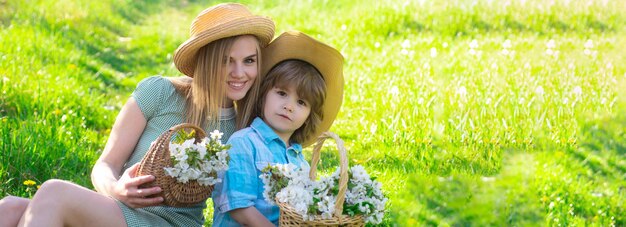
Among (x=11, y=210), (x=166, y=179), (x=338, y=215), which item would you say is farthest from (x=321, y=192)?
(x=11, y=210)

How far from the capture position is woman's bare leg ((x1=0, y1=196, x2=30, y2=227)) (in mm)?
3434

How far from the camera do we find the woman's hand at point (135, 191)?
131 inches

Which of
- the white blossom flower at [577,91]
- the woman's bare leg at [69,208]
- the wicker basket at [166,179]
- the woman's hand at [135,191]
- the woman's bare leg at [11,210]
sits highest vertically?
the white blossom flower at [577,91]

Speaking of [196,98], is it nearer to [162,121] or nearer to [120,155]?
[162,121]

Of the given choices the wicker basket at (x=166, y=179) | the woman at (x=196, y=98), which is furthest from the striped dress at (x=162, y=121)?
the wicker basket at (x=166, y=179)

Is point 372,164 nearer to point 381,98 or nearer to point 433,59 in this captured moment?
point 381,98

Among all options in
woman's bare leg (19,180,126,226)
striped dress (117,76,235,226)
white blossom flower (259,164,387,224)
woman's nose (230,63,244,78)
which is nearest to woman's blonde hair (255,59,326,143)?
woman's nose (230,63,244,78)

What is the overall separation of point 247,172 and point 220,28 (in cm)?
64

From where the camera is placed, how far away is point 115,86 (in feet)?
25.5

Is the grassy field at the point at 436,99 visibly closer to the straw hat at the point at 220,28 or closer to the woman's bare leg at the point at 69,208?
the straw hat at the point at 220,28

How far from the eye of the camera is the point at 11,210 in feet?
11.3

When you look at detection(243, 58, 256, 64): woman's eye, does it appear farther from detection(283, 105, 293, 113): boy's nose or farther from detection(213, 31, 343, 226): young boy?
detection(283, 105, 293, 113): boy's nose

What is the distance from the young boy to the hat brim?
87 millimetres

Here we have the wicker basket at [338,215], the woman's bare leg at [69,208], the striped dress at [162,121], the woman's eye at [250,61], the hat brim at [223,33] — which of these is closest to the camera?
the wicker basket at [338,215]
